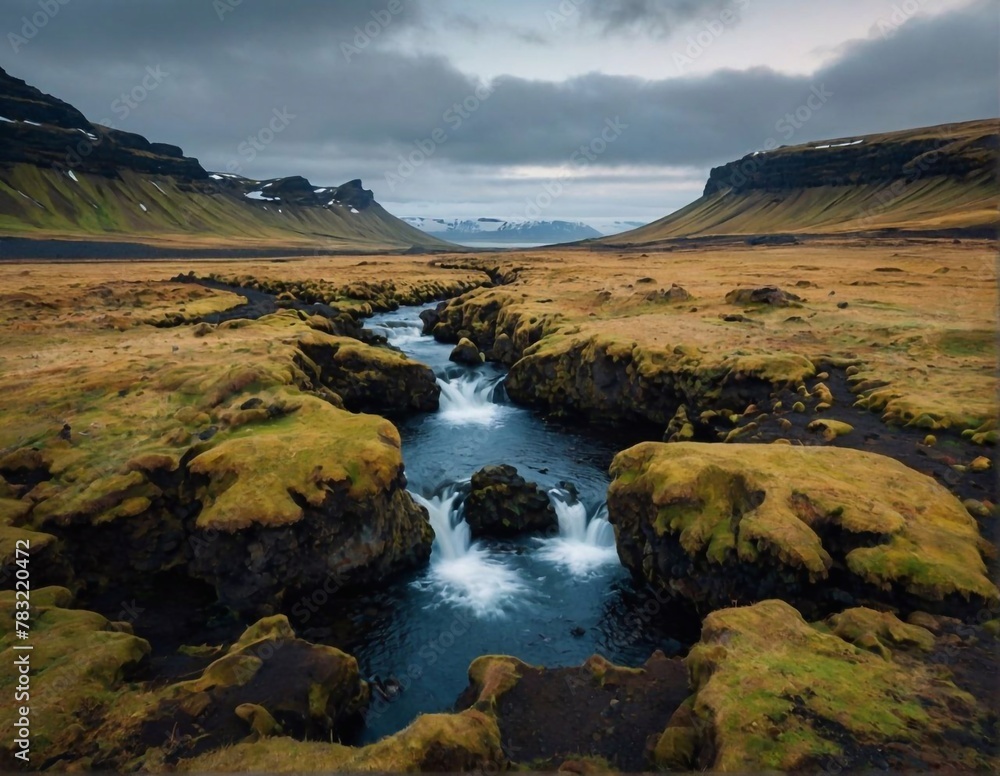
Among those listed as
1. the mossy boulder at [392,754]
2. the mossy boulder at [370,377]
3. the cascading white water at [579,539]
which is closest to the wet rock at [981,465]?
the cascading white water at [579,539]

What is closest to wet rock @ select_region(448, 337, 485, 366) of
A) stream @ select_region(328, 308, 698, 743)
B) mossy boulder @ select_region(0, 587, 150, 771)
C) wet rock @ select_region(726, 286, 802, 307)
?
stream @ select_region(328, 308, 698, 743)

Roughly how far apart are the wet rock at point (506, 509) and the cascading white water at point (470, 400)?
14.1m

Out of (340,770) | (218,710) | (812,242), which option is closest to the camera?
(340,770)

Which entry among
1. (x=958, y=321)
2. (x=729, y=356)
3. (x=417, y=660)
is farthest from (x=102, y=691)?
(x=958, y=321)

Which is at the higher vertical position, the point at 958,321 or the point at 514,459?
the point at 958,321

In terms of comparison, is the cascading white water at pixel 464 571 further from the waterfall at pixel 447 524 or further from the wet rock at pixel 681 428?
the wet rock at pixel 681 428

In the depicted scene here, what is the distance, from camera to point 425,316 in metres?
72.8

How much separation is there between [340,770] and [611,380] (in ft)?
110

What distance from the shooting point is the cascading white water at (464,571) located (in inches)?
910

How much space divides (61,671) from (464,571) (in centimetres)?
1454

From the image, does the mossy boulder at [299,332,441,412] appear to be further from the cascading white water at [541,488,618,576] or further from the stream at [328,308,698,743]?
the cascading white water at [541,488,618,576]

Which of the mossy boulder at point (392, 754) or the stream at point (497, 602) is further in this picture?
the stream at point (497, 602)

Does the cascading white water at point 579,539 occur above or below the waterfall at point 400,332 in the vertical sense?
below

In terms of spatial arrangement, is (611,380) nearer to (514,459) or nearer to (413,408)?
(514,459)
